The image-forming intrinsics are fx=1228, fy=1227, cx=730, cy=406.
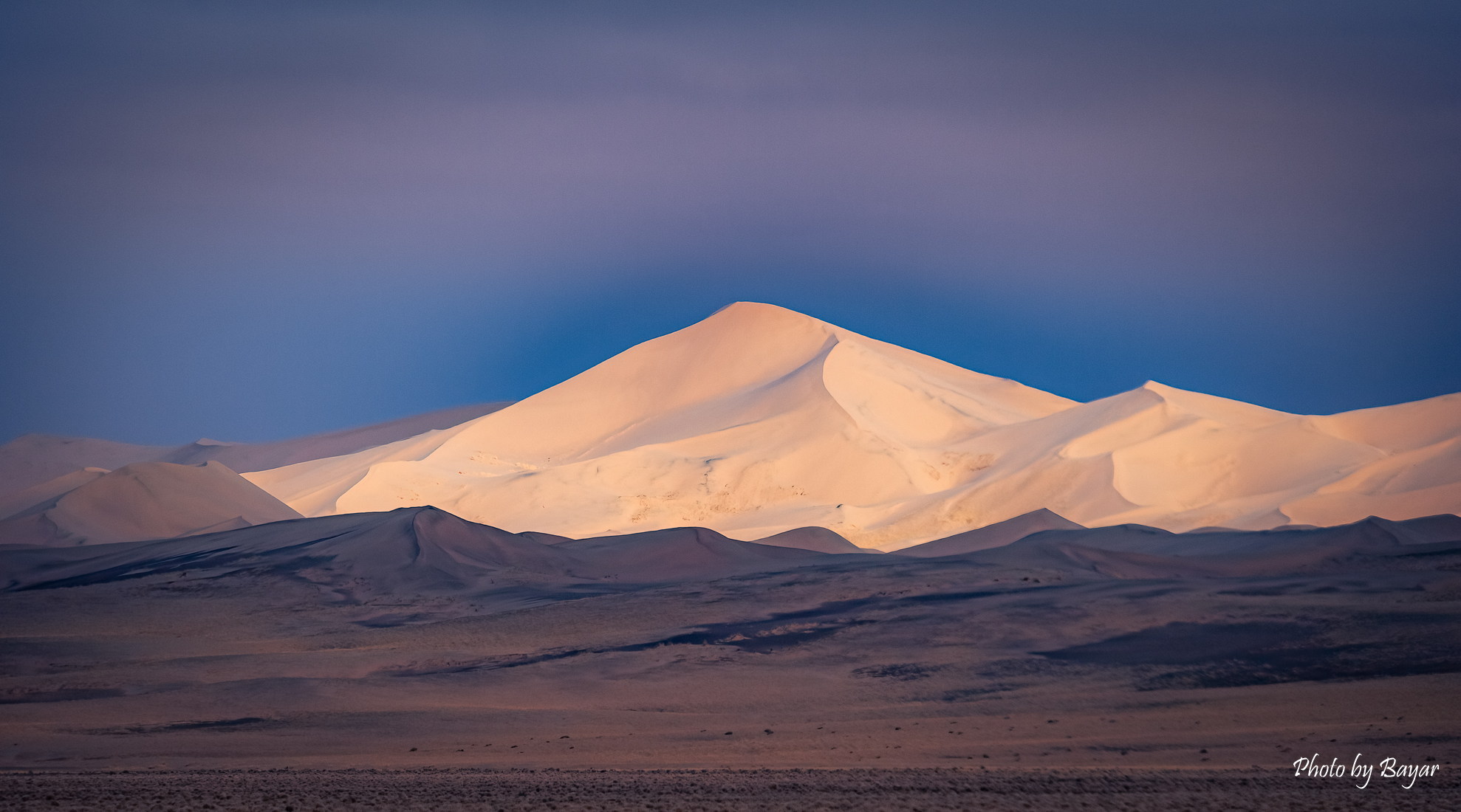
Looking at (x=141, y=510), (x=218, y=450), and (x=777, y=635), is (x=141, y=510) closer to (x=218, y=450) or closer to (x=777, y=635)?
(x=777, y=635)

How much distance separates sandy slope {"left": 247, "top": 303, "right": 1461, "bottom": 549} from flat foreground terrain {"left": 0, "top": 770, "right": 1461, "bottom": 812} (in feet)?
112

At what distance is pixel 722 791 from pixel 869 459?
152 ft

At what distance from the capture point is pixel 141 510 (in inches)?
1644

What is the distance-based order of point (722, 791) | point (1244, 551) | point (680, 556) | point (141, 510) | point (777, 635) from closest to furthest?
point (722, 791), point (777, 635), point (1244, 551), point (680, 556), point (141, 510)

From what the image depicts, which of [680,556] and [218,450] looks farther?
[218,450]

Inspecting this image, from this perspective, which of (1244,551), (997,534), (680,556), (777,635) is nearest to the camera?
(777,635)

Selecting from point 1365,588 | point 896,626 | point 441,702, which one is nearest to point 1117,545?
point 1365,588

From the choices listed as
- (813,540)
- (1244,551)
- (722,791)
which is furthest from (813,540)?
(722,791)

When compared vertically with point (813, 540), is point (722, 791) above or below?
below

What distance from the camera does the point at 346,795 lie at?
10656mm

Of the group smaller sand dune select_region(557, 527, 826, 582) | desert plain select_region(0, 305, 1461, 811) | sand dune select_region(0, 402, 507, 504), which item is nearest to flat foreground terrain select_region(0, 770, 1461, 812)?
desert plain select_region(0, 305, 1461, 811)

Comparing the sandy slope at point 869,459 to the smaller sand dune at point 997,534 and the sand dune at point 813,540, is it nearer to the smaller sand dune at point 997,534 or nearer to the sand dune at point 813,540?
the sand dune at point 813,540

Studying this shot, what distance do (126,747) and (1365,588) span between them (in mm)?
21188

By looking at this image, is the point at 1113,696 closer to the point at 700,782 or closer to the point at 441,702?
the point at 700,782
